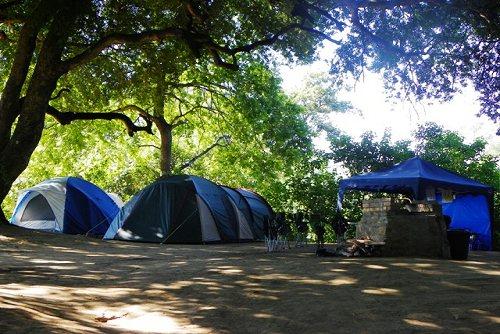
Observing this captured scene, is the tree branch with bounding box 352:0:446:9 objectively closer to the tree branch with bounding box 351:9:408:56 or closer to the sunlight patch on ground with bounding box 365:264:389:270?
the tree branch with bounding box 351:9:408:56

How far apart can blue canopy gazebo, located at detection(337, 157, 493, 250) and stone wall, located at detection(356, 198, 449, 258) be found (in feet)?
10.2

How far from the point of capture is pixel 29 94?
462 inches

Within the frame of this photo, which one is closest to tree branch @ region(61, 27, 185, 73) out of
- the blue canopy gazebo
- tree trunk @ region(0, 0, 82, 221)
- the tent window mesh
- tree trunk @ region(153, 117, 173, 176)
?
tree trunk @ region(0, 0, 82, 221)

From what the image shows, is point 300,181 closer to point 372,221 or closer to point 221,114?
point 221,114

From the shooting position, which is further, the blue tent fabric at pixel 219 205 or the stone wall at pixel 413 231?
the blue tent fabric at pixel 219 205

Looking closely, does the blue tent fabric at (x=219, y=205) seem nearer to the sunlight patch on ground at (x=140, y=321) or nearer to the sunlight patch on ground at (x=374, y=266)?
the sunlight patch on ground at (x=374, y=266)

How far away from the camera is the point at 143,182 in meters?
28.2

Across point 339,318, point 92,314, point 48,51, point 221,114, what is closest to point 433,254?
point 339,318

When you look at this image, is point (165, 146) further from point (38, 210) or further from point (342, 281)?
point (342, 281)

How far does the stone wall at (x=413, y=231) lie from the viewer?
905 centimetres

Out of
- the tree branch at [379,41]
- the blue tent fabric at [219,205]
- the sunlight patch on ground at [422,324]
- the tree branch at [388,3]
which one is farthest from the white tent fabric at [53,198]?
the sunlight patch on ground at [422,324]

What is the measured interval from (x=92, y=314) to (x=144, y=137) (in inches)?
922

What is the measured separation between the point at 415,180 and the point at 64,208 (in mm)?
11279

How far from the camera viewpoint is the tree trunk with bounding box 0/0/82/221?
11271 mm
